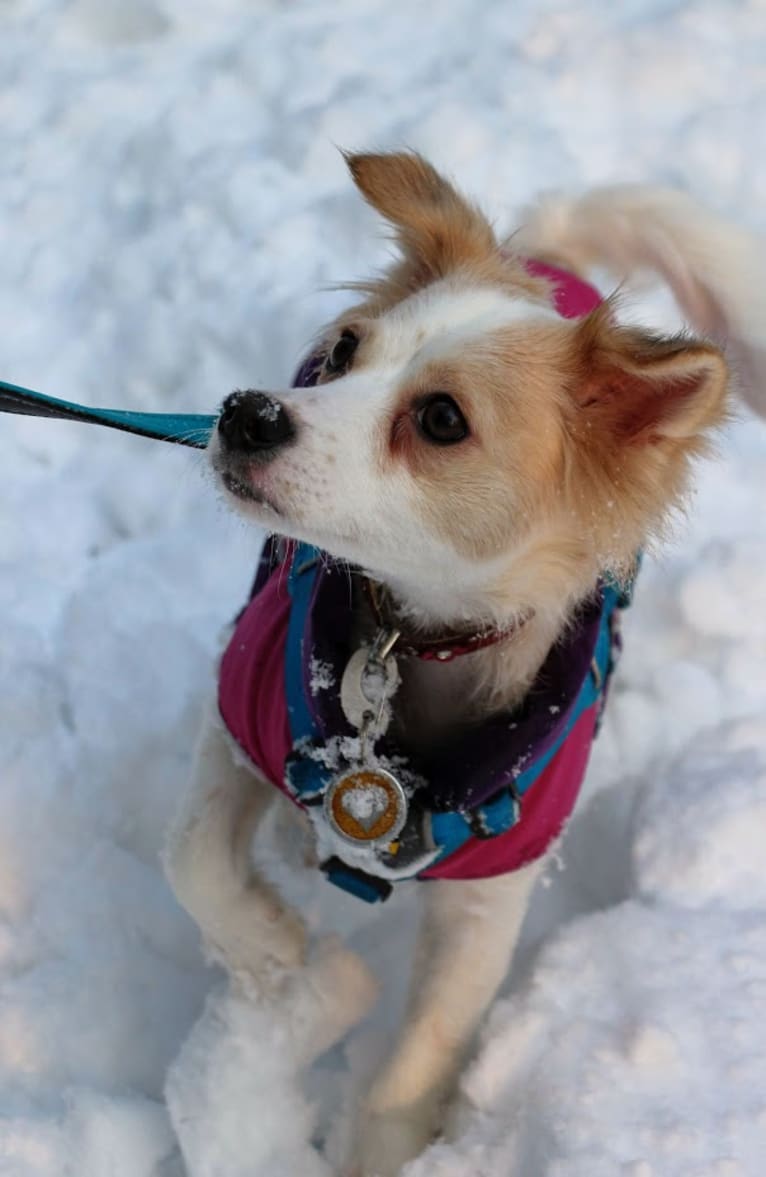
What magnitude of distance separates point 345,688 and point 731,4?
3017 mm

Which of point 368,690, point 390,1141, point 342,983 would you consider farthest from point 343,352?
point 390,1141

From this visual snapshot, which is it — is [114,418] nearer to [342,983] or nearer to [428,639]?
[428,639]

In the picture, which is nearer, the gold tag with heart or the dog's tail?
the gold tag with heart

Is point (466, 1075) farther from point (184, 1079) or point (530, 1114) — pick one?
point (184, 1079)

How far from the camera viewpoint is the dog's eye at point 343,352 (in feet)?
5.18

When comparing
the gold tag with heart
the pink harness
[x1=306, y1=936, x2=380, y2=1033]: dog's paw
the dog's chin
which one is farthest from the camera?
[x1=306, y1=936, x2=380, y2=1033]: dog's paw

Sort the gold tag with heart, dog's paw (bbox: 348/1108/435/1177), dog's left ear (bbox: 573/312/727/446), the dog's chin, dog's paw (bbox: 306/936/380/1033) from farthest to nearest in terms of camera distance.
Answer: dog's paw (bbox: 306/936/380/1033), dog's paw (bbox: 348/1108/435/1177), the gold tag with heart, the dog's chin, dog's left ear (bbox: 573/312/727/446)

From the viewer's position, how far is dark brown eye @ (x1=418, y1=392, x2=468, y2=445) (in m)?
1.43

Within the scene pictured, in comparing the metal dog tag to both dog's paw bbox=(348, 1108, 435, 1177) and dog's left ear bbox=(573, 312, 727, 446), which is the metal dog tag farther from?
dog's paw bbox=(348, 1108, 435, 1177)

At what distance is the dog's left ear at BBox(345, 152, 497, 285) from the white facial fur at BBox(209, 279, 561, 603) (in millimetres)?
220

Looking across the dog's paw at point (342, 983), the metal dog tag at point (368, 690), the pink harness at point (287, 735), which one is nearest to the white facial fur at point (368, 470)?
the metal dog tag at point (368, 690)

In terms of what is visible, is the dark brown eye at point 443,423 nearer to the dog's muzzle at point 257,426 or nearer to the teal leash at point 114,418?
the dog's muzzle at point 257,426

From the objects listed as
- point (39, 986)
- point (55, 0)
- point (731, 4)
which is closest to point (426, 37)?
point (731, 4)

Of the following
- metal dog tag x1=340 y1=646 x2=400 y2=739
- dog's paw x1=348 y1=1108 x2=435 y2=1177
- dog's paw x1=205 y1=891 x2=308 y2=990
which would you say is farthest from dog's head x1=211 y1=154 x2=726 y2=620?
dog's paw x1=348 y1=1108 x2=435 y2=1177
